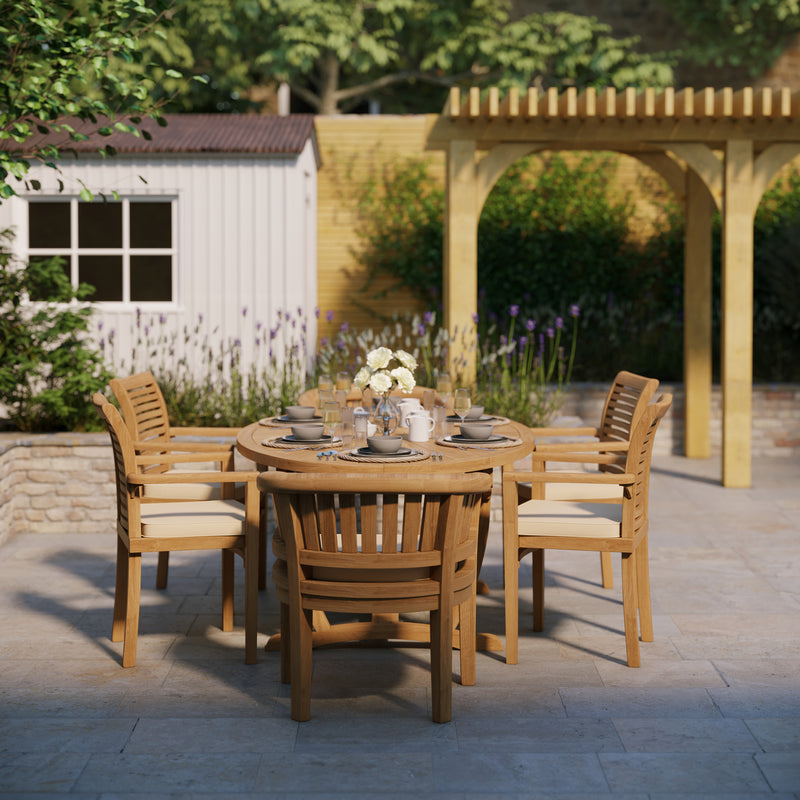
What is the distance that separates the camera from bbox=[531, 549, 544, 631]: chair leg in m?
4.62

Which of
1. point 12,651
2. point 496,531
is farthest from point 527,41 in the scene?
point 12,651

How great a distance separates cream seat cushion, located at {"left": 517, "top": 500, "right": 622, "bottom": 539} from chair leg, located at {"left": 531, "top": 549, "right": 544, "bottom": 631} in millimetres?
263

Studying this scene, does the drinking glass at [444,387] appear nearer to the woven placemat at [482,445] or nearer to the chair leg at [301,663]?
the woven placemat at [482,445]

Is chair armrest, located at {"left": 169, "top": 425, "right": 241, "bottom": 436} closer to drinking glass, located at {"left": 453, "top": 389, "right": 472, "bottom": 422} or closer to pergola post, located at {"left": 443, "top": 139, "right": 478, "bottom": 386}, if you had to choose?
drinking glass, located at {"left": 453, "top": 389, "right": 472, "bottom": 422}

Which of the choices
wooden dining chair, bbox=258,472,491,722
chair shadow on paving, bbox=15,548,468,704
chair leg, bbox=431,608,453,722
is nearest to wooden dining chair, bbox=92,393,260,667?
chair shadow on paving, bbox=15,548,468,704

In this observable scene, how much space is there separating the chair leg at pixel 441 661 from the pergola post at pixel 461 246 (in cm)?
412

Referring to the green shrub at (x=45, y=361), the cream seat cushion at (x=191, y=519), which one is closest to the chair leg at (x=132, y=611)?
the cream seat cushion at (x=191, y=519)

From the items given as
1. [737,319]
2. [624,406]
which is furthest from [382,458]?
[737,319]

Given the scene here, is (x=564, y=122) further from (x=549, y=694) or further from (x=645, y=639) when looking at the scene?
(x=549, y=694)

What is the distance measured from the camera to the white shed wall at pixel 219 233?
9016 millimetres

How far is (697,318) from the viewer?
9219 millimetres

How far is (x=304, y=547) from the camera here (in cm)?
353

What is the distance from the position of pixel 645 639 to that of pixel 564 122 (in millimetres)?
4289

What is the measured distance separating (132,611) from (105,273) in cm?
549
